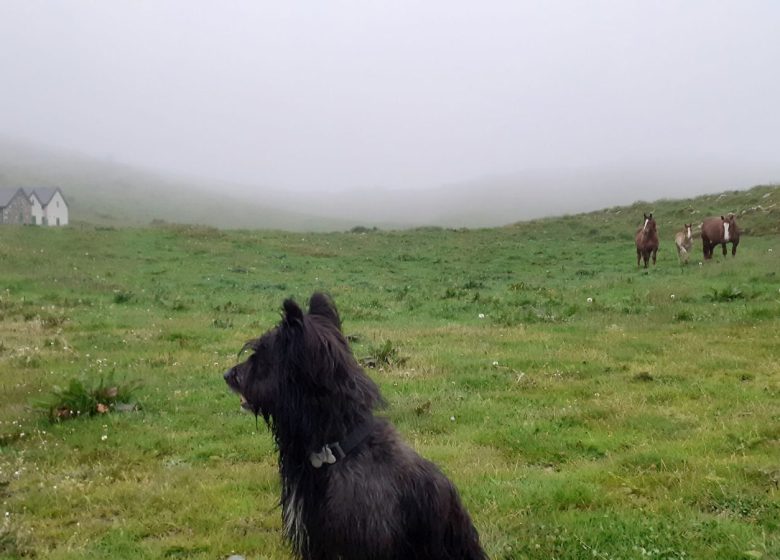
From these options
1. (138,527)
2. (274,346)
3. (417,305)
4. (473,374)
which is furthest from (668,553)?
(417,305)

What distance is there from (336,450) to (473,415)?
5.58 meters

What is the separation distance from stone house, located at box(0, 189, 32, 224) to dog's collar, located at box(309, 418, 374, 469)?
104 metres

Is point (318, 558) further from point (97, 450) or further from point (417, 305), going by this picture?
point (417, 305)

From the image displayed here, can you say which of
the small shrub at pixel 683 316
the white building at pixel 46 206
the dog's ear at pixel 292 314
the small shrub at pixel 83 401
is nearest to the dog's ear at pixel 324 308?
the dog's ear at pixel 292 314

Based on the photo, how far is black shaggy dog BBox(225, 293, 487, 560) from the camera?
171 inches

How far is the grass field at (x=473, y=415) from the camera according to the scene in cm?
625

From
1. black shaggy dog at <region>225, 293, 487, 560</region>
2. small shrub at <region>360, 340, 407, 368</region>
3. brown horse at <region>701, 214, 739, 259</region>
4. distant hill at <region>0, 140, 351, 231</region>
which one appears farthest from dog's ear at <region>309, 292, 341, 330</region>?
distant hill at <region>0, 140, 351, 231</region>

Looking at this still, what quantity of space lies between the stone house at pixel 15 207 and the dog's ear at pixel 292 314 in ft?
341

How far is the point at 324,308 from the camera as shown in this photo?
15.4 ft

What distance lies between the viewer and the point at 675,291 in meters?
20.7

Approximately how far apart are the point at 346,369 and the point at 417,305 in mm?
17476

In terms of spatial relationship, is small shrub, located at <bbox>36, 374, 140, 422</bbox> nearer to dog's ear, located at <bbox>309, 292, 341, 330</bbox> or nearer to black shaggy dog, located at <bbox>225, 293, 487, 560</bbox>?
black shaggy dog, located at <bbox>225, 293, 487, 560</bbox>

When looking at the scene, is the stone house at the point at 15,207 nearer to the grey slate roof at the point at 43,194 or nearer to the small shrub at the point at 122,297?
the grey slate roof at the point at 43,194

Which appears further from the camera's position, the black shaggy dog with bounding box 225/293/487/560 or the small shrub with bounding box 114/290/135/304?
the small shrub with bounding box 114/290/135/304
